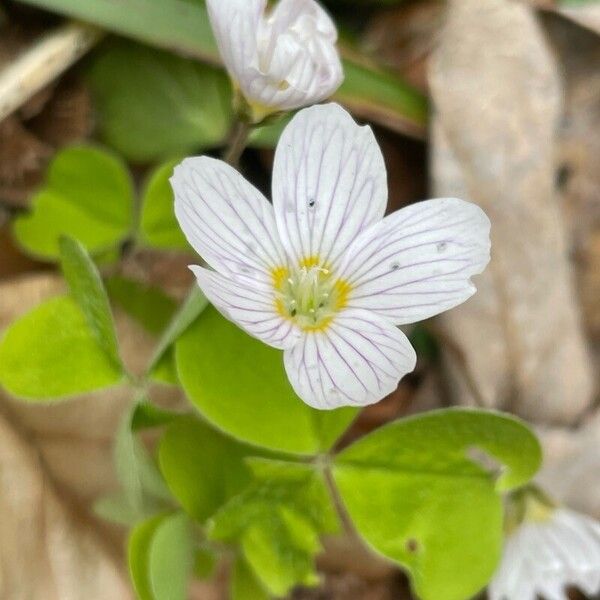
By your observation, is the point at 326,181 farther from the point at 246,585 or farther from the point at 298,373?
the point at 246,585

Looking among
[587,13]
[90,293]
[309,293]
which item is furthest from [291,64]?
[587,13]

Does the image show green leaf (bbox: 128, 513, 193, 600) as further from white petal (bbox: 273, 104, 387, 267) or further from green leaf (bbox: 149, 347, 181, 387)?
white petal (bbox: 273, 104, 387, 267)

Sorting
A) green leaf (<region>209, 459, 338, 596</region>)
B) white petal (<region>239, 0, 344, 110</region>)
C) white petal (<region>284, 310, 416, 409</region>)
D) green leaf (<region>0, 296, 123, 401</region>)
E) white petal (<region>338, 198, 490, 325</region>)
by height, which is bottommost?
green leaf (<region>209, 459, 338, 596</region>)

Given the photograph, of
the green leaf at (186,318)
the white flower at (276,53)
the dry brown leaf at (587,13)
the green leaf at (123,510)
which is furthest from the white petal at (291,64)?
the dry brown leaf at (587,13)

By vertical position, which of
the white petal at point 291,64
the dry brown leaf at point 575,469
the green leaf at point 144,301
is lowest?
the dry brown leaf at point 575,469

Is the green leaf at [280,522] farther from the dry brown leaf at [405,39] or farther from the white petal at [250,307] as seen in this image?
the dry brown leaf at [405,39]

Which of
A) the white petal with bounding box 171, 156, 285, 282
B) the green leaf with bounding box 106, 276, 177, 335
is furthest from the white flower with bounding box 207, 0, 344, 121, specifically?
the green leaf with bounding box 106, 276, 177, 335
